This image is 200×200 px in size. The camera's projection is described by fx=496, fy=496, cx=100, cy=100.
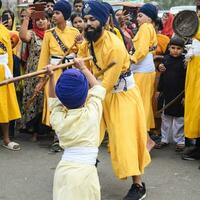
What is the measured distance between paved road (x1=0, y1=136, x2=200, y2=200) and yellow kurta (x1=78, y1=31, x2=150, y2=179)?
42 centimetres

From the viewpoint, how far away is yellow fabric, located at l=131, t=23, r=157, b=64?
5828 mm

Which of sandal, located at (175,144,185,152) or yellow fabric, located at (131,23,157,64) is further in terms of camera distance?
sandal, located at (175,144,185,152)

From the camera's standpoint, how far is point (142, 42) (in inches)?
231

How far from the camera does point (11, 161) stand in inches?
223

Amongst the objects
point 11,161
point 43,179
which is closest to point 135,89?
point 43,179

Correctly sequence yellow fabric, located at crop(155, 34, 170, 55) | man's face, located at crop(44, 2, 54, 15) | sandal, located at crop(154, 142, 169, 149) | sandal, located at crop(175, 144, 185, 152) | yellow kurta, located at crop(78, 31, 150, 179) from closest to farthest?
yellow kurta, located at crop(78, 31, 150, 179) < sandal, located at crop(175, 144, 185, 152) < sandal, located at crop(154, 142, 169, 149) < yellow fabric, located at crop(155, 34, 170, 55) < man's face, located at crop(44, 2, 54, 15)

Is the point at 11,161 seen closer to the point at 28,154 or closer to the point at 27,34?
the point at 28,154

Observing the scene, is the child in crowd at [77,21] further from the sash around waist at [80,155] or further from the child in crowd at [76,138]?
the sash around waist at [80,155]

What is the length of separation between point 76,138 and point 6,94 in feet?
9.84

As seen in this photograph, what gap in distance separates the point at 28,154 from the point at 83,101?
9.52 ft

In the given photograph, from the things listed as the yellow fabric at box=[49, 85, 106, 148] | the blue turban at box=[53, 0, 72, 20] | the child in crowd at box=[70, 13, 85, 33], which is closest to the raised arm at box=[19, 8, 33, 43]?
the blue turban at box=[53, 0, 72, 20]

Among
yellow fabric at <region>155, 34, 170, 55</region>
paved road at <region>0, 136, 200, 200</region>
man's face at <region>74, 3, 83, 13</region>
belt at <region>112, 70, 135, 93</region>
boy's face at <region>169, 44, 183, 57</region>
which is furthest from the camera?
man's face at <region>74, 3, 83, 13</region>

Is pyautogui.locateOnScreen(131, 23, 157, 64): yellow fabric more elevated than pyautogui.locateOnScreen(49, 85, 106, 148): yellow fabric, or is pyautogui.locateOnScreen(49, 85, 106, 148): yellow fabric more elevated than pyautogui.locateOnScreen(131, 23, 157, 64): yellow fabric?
pyautogui.locateOnScreen(131, 23, 157, 64): yellow fabric

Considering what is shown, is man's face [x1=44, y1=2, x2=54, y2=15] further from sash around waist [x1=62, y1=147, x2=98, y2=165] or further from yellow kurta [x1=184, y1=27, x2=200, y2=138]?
sash around waist [x1=62, y1=147, x2=98, y2=165]
